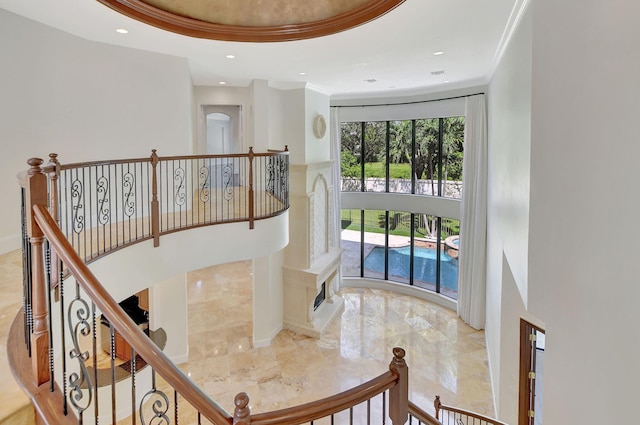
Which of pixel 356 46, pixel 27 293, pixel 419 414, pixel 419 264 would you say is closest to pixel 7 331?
pixel 27 293

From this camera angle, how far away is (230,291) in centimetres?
1048

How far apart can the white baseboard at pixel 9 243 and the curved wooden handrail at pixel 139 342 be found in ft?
11.4

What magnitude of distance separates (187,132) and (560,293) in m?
5.76

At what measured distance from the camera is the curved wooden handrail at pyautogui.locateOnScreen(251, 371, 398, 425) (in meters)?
1.55

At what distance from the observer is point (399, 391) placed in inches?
78.1

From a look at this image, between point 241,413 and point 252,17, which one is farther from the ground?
point 252,17

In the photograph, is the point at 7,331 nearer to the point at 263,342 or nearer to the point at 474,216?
the point at 263,342

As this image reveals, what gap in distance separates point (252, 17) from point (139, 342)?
471cm

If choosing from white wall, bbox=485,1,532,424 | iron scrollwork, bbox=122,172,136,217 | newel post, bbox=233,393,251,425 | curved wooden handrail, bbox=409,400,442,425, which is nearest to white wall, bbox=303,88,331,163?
iron scrollwork, bbox=122,172,136,217

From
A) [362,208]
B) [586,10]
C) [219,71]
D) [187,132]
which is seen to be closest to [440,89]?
[362,208]

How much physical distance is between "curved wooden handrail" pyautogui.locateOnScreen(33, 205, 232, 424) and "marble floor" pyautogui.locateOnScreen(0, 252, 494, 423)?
3.15 meters

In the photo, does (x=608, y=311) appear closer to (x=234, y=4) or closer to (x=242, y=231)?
(x=242, y=231)

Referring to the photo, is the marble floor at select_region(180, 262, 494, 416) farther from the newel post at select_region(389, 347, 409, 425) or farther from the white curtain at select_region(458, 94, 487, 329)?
the newel post at select_region(389, 347, 409, 425)

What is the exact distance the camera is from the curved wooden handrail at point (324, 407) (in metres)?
1.55
